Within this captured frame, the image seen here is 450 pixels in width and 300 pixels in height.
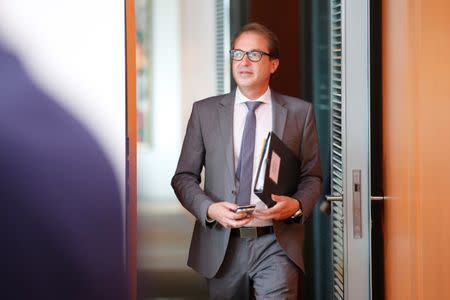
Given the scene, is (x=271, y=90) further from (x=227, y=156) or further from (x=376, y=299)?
(x=376, y=299)

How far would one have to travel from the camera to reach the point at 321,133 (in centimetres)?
480

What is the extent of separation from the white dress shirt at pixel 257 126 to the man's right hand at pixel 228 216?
0.36ft

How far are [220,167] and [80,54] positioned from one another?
27.6 inches

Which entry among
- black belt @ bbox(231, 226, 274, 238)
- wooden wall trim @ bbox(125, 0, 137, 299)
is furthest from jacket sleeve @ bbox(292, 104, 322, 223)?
wooden wall trim @ bbox(125, 0, 137, 299)

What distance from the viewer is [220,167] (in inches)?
171

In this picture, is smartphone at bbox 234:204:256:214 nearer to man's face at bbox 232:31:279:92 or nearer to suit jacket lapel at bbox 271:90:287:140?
suit jacket lapel at bbox 271:90:287:140

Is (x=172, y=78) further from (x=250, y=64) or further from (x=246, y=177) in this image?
(x=246, y=177)

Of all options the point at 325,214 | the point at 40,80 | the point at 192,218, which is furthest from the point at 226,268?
the point at 40,80

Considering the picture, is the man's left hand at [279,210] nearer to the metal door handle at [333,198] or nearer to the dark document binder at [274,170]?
the dark document binder at [274,170]

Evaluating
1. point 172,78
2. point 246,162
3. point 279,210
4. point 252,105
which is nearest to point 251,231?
point 279,210

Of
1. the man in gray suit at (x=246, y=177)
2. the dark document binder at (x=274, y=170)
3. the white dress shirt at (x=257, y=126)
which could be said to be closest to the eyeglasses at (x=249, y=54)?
the man in gray suit at (x=246, y=177)

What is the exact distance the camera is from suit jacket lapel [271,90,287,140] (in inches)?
172

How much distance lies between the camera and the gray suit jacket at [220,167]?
4.32 metres

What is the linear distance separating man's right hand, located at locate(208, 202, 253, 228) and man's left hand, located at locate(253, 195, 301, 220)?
4cm
